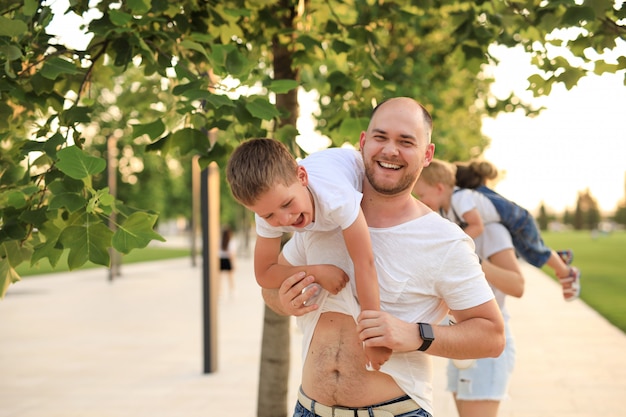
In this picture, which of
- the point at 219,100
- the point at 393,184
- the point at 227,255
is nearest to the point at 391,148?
the point at 393,184

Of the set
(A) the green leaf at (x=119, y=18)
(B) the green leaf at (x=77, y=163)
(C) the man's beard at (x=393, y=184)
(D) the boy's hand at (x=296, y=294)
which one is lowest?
(D) the boy's hand at (x=296, y=294)

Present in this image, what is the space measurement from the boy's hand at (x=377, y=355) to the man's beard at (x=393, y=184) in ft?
1.78

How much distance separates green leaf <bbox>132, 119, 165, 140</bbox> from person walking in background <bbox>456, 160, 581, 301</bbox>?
1.97m

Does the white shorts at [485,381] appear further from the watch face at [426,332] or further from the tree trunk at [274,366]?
the watch face at [426,332]

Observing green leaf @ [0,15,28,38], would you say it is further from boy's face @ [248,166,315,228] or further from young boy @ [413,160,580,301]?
young boy @ [413,160,580,301]

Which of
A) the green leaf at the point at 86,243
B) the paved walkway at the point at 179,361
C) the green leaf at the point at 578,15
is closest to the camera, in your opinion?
the green leaf at the point at 86,243

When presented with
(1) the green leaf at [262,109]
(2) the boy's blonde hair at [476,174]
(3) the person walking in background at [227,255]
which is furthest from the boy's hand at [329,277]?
(3) the person walking in background at [227,255]

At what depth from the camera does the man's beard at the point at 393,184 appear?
103 inches

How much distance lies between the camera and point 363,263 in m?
2.55

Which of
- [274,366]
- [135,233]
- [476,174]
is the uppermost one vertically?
[476,174]

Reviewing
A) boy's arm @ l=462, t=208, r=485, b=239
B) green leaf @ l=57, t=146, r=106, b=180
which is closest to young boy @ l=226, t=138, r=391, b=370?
green leaf @ l=57, t=146, r=106, b=180

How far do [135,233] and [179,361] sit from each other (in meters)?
8.07

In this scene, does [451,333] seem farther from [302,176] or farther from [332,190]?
[302,176]

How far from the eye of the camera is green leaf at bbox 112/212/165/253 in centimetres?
285
